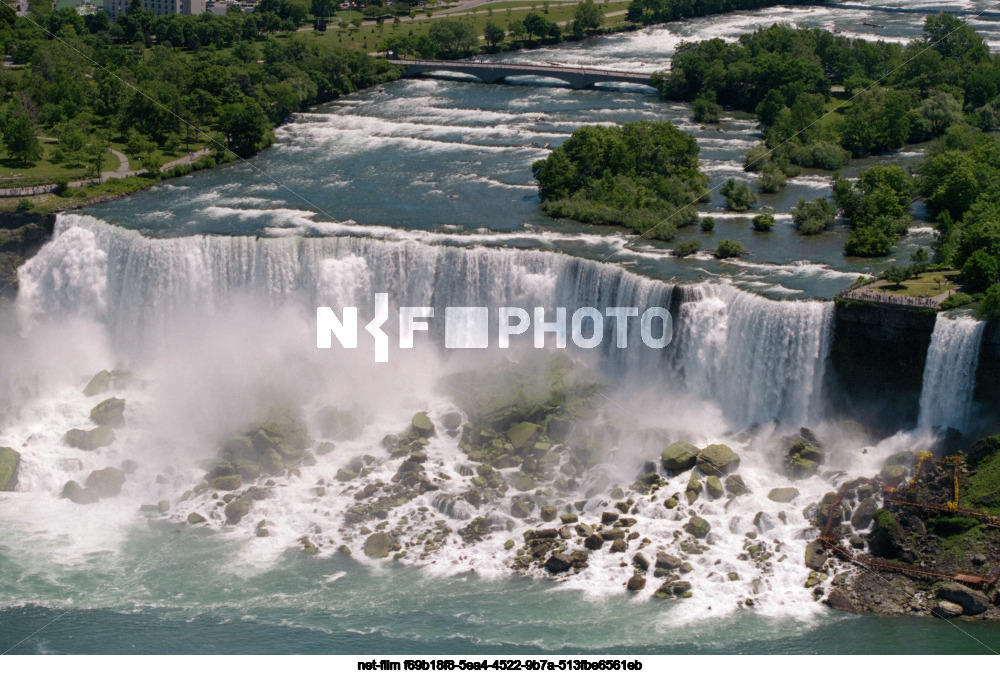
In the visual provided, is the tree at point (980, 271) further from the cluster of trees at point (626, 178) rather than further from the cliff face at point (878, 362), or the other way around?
the cluster of trees at point (626, 178)

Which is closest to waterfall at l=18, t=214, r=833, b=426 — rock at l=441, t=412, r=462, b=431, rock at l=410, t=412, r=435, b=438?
rock at l=441, t=412, r=462, b=431

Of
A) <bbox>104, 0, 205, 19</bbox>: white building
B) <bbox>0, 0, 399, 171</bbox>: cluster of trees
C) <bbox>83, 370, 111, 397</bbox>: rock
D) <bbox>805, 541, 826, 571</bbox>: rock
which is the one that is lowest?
<bbox>805, 541, 826, 571</bbox>: rock

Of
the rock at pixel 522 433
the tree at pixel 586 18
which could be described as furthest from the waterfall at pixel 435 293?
the tree at pixel 586 18

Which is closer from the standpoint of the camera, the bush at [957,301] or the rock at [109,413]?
the bush at [957,301]

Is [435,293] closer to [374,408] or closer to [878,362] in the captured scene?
[374,408]

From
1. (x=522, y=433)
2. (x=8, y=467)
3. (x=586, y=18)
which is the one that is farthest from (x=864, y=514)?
(x=586, y=18)

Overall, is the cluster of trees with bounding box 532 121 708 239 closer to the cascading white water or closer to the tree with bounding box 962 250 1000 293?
the tree with bounding box 962 250 1000 293
